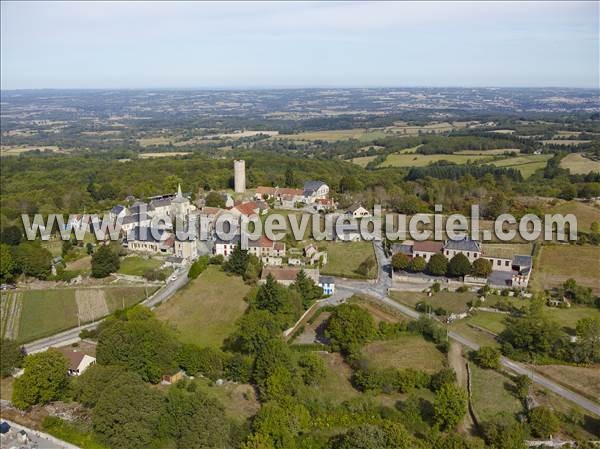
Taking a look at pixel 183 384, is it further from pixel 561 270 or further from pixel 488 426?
pixel 561 270

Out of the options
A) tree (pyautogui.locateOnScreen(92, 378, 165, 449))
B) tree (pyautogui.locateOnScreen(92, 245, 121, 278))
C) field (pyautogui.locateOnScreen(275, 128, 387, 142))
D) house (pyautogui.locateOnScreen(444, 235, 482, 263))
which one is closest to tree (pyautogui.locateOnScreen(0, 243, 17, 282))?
tree (pyautogui.locateOnScreen(92, 245, 121, 278))

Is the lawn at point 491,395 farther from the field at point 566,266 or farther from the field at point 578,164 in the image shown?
the field at point 578,164

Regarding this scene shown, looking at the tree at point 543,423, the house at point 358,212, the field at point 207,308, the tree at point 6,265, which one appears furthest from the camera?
the house at point 358,212

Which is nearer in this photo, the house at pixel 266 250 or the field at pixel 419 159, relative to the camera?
the house at pixel 266 250

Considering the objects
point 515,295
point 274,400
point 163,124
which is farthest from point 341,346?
point 163,124

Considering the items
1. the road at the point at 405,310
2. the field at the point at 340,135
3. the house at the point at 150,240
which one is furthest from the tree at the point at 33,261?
the field at the point at 340,135

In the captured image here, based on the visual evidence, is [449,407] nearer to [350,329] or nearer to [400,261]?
[350,329]

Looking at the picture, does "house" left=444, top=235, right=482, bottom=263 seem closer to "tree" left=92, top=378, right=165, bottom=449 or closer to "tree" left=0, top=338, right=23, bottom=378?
"tree" left=92, top=378, right=165, bottom=449
